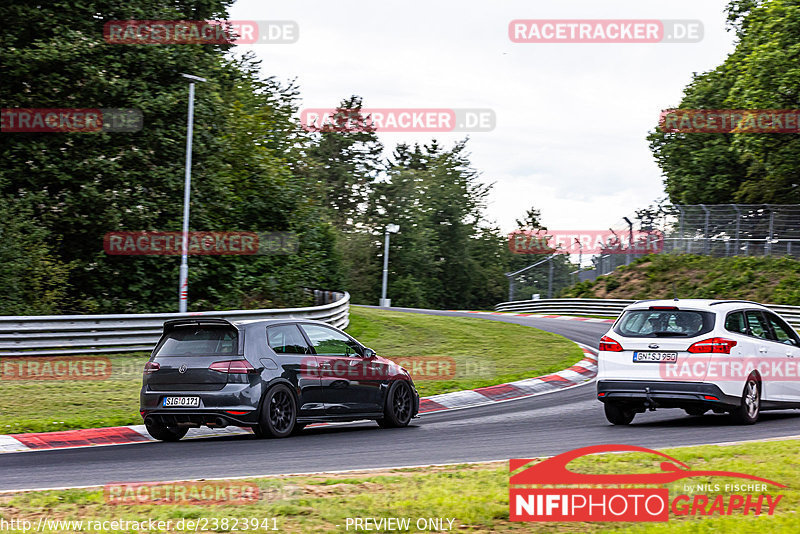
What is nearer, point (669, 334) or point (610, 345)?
point (669, 334)

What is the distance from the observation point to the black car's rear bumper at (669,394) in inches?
452

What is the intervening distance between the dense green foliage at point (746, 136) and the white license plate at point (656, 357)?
27599 millimetres

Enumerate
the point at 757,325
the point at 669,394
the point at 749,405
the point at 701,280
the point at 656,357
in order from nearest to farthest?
the point at 669,394 → the point at 656,357 → the point at 749,405 → the point at 757,325 → the point at 701,280

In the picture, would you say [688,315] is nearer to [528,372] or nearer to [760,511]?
[760,511]

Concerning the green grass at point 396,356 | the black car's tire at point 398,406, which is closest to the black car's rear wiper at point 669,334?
the black car's tire at point 398,406

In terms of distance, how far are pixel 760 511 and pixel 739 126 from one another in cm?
3463

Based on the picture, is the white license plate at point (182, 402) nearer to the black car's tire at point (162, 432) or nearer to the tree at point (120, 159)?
the black car's tire at point (162, 432)

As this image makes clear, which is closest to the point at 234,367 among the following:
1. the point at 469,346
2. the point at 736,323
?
the point at 736,323

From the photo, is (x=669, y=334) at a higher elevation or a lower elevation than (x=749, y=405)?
higher

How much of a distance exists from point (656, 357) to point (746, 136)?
1187 inches

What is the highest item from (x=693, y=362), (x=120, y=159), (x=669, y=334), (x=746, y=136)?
(x=746, y=136)

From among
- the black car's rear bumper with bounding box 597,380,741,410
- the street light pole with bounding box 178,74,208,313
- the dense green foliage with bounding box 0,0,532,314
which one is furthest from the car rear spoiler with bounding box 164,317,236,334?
the street light pole with bounding box 178,74,208,313

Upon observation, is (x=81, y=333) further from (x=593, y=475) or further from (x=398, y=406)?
(x=593, y=475)

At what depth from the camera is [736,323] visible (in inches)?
475
